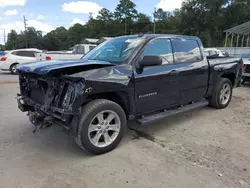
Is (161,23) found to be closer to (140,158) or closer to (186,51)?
(186,51)

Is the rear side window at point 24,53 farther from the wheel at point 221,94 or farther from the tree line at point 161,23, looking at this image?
the tree line at point 161,23

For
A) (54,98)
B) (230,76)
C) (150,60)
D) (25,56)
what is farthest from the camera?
(25,56)

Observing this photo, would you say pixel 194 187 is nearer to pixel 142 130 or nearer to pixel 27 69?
pixel 142 130

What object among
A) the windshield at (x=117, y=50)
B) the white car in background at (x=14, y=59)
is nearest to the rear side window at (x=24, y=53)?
the white car in background at (x=14, y=59)

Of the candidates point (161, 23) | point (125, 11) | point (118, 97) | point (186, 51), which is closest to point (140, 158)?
point (118, 97)

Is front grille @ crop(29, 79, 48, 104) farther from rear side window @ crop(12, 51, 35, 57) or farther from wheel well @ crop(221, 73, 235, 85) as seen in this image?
rear side window @ crop(12, 51, 35, 57)

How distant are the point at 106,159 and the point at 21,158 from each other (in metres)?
1.26

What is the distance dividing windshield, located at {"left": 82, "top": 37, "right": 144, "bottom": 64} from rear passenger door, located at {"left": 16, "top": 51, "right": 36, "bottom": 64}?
35.3 ft

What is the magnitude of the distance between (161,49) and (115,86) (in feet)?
4.37

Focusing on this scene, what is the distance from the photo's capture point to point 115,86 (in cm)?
336

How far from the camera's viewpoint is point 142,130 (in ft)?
14.4

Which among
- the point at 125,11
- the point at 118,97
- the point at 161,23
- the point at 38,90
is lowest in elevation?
the point at 118,97

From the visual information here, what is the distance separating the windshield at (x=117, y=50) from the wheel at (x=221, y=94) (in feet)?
8.98

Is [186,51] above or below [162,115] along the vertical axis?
above
